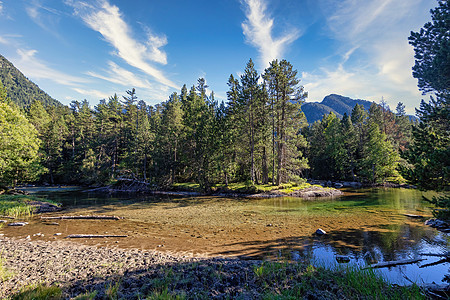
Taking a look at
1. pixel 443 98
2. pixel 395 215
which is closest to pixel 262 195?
pixel 395 215

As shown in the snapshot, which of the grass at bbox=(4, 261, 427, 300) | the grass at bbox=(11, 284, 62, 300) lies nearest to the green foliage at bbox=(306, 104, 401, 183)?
the grass at bbox=(4, 261, 427, 300)

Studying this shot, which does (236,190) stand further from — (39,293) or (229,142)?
(39,293)

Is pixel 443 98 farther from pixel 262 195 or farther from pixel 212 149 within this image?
pixel 212 149

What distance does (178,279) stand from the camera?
6.27 metres

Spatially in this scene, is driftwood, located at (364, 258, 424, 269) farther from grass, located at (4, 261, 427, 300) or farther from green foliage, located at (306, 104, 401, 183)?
green foliage, located at (306, 104, 401, 183)

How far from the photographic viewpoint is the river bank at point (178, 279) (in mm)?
5406

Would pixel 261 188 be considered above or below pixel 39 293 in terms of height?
above

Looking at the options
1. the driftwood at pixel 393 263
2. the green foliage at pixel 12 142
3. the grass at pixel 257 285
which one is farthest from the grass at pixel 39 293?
the green foliage at pixel 12 142

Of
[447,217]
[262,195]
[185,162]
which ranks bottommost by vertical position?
[262,195]

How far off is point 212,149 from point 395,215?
89.4ft

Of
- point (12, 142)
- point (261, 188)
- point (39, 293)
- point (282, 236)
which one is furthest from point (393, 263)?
point (12, 142)

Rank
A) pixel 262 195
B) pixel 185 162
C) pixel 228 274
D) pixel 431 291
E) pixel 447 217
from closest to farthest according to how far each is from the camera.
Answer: pixel 431 291, pixel 228 274, pixel 447 217, pixel 262 195, pixel 185 162

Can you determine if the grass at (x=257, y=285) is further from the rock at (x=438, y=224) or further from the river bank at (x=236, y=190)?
Answer: the river bank at (x=236, y=190)

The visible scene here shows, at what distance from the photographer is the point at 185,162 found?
43.2m
